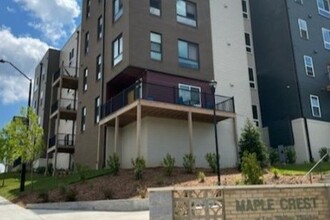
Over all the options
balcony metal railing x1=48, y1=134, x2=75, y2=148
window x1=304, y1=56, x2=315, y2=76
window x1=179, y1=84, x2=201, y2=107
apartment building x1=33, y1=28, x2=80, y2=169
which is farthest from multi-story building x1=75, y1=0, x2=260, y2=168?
window x1=304, y1=56, x2=315, y2=76

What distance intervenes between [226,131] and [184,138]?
3361 millimetres

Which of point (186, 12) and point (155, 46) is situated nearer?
point (155, 46)

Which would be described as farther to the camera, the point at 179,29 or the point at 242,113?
the point at 242,113

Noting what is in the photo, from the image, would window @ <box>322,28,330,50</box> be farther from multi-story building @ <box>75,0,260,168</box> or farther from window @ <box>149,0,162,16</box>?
window @ <box>149,0,162,16</box>

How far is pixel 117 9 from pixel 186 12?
16.3 ft

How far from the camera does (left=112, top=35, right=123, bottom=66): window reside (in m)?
24.0

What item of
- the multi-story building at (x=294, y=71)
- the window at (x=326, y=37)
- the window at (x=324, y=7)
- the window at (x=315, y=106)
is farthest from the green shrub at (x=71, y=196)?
the window at (x=324, y=7)

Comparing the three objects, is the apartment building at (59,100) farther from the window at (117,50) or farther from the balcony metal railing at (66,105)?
the window at (117,50)

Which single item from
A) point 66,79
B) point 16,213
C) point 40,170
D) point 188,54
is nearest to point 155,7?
point 188,54

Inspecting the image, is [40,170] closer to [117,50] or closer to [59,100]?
[59,100]

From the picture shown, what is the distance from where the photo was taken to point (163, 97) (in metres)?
22.4

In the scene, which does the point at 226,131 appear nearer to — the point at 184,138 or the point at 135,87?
the point at 184,138

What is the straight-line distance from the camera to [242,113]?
26.9m

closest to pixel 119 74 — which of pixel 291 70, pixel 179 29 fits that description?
pixel 179 29
